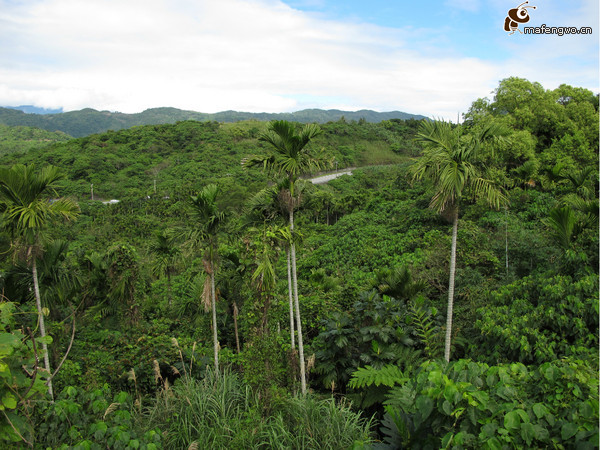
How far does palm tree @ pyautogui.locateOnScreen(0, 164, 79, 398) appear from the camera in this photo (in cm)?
665

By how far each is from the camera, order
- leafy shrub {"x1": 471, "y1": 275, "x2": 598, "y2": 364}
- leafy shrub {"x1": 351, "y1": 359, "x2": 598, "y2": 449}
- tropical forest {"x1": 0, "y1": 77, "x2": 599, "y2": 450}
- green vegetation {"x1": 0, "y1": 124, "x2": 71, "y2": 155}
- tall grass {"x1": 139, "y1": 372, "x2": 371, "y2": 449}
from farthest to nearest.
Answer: green vegetation {"x1": 0, "y1": 124, "x2": 71, "y2": 155} < leafy shrub {"x1": 471, "y1": 275, "x2": 598, "y2": 364} < tall grass {"x1": 139, "y1": 372, "x2": 371, "y2": 449} < tropical forest {"x1": 0, "y1": 77, "x2": 599, "y2": 450} < leafy shrub {"x1": 351, "y1": 359, "x2": 598, "y2": 449}

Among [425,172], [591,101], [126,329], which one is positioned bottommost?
[126,329]

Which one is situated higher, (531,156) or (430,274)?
(531,156)

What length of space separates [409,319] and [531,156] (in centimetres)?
1275

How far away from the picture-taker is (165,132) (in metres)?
64.1

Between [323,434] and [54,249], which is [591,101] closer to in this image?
[323,434]

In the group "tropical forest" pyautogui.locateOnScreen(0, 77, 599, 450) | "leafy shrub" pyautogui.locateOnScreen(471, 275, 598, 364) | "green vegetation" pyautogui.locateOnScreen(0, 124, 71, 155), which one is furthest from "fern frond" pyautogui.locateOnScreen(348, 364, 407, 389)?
"green vegetation" pyautogui.locateOnScreen(0, 124, 71, 155)

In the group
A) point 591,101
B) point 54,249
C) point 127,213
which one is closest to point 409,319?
point 54,249

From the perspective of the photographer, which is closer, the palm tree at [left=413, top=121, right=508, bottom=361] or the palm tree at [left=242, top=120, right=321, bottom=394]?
the palm tree at [left=413, top=121, right=508, bottom=361]

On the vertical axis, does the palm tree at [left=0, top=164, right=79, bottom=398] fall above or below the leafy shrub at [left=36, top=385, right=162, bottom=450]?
above

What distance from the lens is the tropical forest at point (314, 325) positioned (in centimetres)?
341

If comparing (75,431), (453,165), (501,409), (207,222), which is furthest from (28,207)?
(501,409)

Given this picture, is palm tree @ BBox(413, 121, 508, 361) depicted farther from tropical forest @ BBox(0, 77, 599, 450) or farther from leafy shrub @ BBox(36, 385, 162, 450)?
leafy shrub @ BBox(36, 385, 162, 450)

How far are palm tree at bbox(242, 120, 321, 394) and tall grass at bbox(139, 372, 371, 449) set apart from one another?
1.22 metres
